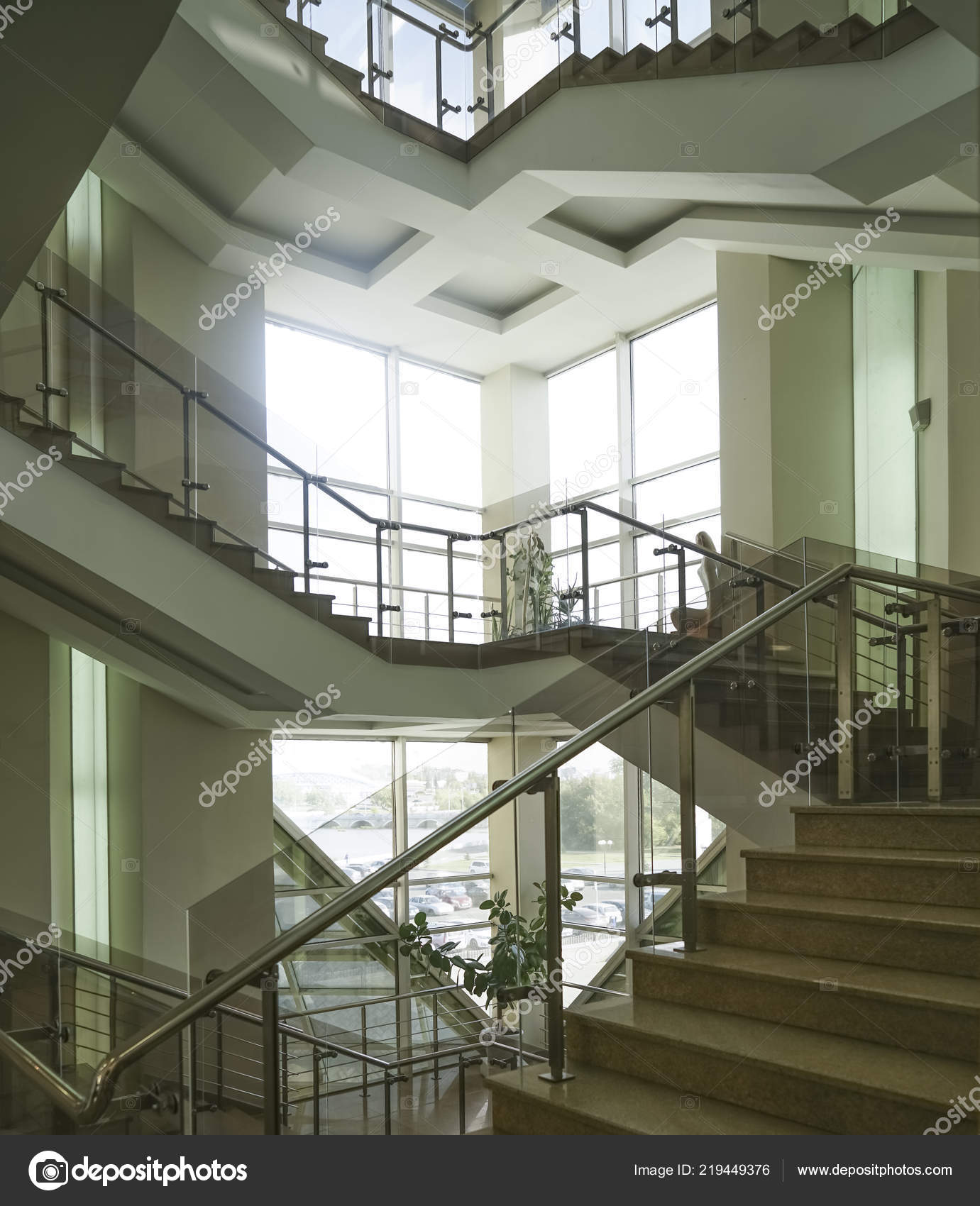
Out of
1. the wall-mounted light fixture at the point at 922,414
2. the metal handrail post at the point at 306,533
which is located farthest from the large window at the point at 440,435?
the wall-mounted light fixture at the point at 922,414

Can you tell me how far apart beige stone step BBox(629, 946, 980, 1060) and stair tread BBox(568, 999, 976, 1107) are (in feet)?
0.09

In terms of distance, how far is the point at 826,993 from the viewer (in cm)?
254

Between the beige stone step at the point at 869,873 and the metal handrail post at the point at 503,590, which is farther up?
the metal handrail post at the point at 503,590

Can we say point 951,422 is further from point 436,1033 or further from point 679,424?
point 436,1033

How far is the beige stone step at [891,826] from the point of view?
3.19m

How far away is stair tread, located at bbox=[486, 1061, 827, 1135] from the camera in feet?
7.27

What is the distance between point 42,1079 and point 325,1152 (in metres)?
0.61

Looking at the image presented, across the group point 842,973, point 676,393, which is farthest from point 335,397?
point 842,973

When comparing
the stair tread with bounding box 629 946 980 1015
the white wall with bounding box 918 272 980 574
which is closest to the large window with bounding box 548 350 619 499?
the white wall with bounding box 918 272 980 574

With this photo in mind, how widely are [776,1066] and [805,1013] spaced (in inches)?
12.5

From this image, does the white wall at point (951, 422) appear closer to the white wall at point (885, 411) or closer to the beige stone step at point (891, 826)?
the white wall at point (885, 411)

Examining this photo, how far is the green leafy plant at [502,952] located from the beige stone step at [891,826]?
1224 mm

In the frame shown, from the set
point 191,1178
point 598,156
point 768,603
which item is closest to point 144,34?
point 191,1178

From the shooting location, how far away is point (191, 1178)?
1.92 m
